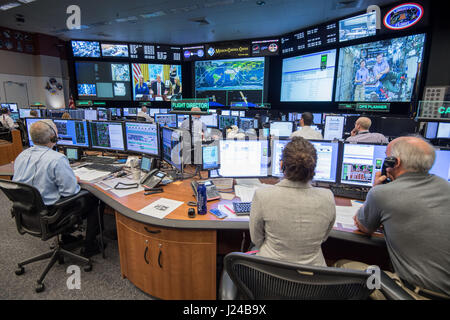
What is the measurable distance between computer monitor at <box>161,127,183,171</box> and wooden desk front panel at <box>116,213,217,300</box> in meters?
0.64

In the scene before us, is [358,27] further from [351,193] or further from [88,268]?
[88,268]

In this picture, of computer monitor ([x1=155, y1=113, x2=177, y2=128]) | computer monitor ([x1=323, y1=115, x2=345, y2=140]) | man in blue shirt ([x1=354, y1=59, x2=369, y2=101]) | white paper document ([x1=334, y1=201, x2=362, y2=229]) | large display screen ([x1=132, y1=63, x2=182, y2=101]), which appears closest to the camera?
white paper document ([x1=334, y1=201, x2=362, y2=229])

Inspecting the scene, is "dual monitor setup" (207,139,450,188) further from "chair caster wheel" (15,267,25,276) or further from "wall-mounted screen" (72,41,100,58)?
"wall-mounted screen" (72,41,100,58)

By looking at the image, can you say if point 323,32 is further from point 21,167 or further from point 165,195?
point 21,167

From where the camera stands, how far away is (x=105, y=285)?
191 centimetres

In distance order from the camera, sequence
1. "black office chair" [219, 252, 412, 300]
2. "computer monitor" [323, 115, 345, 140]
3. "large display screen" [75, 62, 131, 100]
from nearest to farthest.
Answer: "black office chair" [219, 252, 412, 300] < "computer monitor" [323, 115, 345, 140] < "large display screen" [75, 62, 131, 100]

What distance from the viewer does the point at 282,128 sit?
15.5 feet

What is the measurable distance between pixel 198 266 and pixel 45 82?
10.3 m

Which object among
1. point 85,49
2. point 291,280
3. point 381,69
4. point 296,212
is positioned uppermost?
point 85,49

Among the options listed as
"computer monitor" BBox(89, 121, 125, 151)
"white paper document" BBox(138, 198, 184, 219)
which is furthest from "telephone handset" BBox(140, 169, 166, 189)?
"computer monitor" BBox(89, 121, 125, 151)

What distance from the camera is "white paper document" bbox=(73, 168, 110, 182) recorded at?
2.21 meters

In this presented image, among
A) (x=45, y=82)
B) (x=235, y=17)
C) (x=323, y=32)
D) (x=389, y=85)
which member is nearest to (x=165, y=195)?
(x=389, y=85)

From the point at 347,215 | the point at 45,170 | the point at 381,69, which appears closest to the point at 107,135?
the point at 45,170

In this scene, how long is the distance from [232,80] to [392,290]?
7.84 metres
